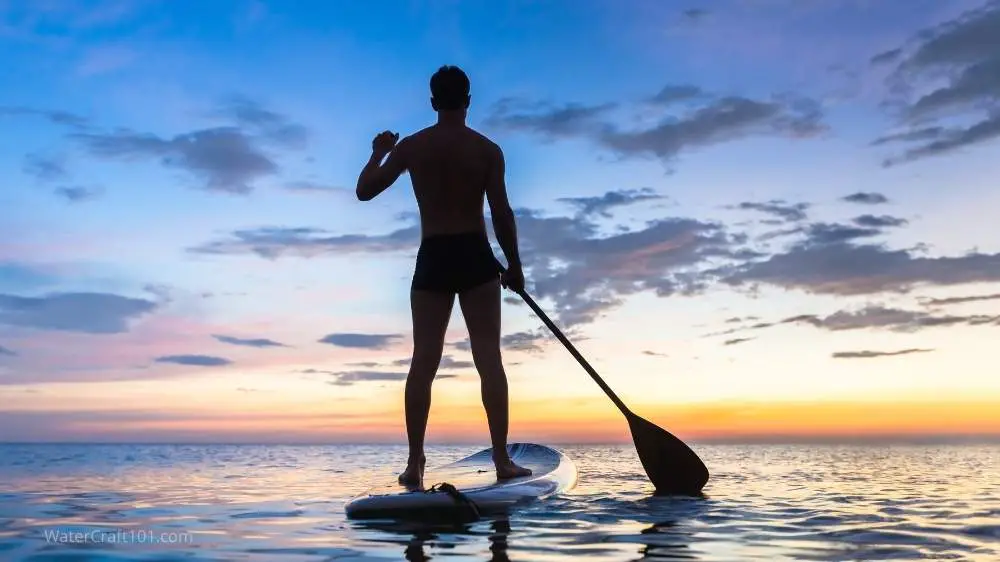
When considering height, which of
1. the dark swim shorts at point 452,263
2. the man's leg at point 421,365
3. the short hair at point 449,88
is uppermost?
the short hair at point 449,88

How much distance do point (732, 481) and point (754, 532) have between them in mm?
4897

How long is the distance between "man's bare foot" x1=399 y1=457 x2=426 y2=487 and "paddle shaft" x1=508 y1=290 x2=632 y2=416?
1531 mm

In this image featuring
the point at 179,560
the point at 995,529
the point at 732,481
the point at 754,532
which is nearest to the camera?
the point at 179,560

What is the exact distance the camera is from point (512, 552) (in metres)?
3.92

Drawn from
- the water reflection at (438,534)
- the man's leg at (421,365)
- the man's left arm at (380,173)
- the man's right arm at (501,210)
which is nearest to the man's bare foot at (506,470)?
the man's leg at (421,365)

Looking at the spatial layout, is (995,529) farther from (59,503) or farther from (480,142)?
(59,503)

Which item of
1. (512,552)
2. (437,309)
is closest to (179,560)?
(512,552)

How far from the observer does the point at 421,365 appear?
20.4 ft

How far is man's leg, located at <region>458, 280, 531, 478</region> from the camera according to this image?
6.41m

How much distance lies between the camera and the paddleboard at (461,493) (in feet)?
17.2

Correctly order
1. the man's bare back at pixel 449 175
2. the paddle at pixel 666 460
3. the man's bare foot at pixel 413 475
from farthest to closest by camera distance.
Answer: the paddle at pixel 666 460
the man's bare back at pixel 449 175
the man's bare foot at pixel 413 475

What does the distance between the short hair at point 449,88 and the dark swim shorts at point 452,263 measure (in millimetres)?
1027

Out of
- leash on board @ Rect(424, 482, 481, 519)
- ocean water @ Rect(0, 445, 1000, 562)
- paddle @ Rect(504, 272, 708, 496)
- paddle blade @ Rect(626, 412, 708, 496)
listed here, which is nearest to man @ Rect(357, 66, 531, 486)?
leash on board @ Rect(424, 482, 481, 519)

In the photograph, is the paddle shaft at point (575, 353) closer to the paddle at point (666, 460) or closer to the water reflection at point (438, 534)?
the paddle at point (666, 460)
